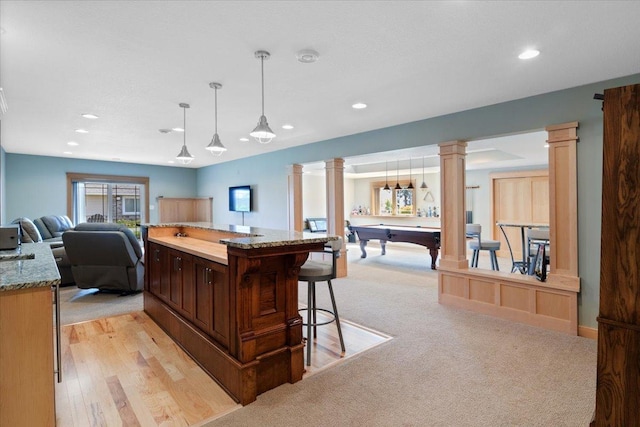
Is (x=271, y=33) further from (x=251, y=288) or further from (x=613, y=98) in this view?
(x=613, y=98)

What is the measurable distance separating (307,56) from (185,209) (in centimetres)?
822

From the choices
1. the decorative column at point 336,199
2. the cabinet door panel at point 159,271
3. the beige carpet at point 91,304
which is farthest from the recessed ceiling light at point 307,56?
the beige carpet at point 91,304

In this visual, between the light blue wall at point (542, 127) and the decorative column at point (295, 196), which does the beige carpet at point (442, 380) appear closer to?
the light blue wall at point (542, 127)

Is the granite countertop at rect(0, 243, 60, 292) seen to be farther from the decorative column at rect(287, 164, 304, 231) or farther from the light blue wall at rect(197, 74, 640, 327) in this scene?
the decorative column at rect(287, 164, 304, 231)

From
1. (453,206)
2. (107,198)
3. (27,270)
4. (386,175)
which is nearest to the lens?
(27,270)

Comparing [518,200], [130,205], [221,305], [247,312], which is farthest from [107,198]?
[518,200]

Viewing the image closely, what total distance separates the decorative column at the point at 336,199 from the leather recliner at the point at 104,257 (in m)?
3.00

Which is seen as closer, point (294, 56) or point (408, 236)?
point (294, 56)

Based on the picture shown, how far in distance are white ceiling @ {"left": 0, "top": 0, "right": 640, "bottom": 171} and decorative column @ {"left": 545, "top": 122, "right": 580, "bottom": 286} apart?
1.64 ft

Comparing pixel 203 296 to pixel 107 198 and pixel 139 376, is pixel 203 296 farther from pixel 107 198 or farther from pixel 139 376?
pixel 107 198

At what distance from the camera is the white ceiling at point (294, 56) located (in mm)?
2029

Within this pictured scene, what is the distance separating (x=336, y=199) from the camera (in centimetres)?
Answer: 583

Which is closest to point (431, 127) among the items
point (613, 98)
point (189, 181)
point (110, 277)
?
point (613, 98)

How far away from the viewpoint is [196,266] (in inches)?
108
